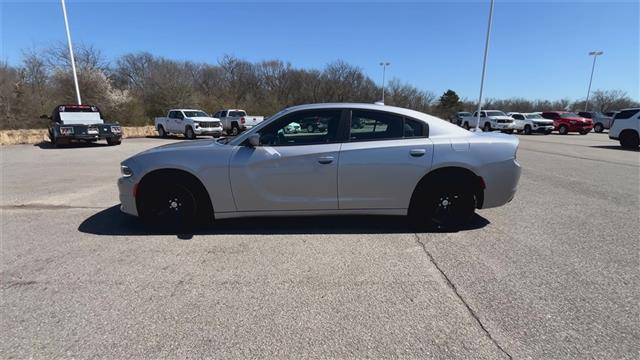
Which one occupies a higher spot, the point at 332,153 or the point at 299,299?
the point at 332,153

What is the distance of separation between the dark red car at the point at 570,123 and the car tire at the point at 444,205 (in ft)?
105

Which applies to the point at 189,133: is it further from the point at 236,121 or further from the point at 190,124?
the point at 236,121

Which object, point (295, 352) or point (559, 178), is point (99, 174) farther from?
point (559, 178)

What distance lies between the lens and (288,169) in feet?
14.0

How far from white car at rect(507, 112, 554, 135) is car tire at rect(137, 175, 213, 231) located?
3214 centimetres

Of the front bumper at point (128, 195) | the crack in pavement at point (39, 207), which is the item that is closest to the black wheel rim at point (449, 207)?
the front bumper at point (128, 195)

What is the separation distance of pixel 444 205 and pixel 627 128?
1776cm

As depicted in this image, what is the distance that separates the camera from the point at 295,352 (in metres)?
2.28

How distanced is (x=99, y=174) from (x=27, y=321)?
766cm

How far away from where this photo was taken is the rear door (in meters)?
4.25

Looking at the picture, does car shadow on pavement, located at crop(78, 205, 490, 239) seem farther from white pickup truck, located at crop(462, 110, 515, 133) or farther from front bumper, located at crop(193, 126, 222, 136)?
white pickup truck, located at crop(462, 110, 515, 133)

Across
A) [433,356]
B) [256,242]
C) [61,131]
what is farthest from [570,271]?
[61,131]

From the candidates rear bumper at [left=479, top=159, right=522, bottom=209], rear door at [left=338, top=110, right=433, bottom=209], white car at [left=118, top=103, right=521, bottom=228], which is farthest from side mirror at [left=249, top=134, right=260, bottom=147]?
rear bumper at [left=479, top=159, right=522, bottom=209]

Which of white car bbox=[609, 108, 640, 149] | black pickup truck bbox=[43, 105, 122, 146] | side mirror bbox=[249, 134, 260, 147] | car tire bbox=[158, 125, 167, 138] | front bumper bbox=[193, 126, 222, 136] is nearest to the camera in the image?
side mirror bbox=[249, 134, 260, 147]
